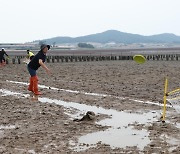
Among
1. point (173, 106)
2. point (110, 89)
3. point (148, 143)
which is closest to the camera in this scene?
point (148, 143)

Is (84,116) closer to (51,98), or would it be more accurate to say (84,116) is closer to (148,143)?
(148,143)

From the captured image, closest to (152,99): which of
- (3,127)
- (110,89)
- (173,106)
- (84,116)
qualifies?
(173,106)

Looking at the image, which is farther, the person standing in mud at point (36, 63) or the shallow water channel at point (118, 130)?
the person standing in mud at point (36, 63)

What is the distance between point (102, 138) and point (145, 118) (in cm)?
230

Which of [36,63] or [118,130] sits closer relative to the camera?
[118,130]

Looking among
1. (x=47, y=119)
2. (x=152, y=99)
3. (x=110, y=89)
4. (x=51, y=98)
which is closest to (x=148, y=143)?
(x=47, y=119)

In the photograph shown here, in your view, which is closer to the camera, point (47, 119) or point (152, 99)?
point (47, 119)

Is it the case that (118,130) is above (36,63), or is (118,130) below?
below

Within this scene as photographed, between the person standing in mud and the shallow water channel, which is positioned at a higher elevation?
the person standing in mud

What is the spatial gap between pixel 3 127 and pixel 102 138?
2434mm

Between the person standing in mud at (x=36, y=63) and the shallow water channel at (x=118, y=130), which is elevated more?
the person standing in mud at (x=36, y=63)

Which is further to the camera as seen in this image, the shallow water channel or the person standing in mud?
the person standing in mud

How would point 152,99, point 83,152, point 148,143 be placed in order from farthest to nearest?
point 152,99
point 148,143
point 83,152

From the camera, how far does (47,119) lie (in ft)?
30.6
